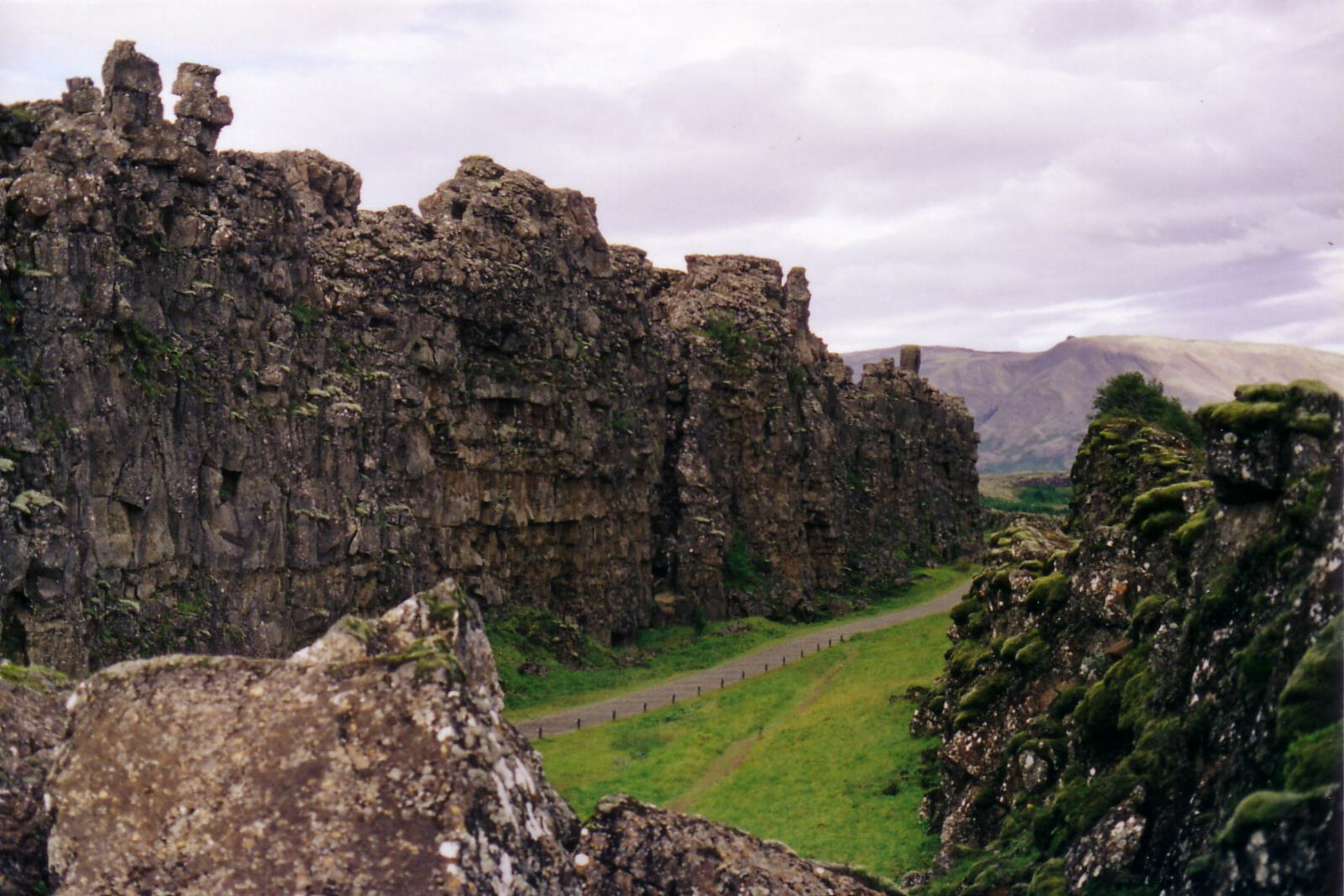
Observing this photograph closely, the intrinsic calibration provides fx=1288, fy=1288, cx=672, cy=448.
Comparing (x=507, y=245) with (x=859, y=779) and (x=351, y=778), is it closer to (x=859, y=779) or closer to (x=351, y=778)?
(x=859, y=779)

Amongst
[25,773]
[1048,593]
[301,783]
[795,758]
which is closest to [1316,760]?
[301,783]

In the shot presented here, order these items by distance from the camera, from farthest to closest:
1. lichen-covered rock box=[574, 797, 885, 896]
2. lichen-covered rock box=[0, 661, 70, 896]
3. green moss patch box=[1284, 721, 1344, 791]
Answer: green moss patch box=[1284, 721, 1344, 791] < lichen-covered rock box=[574, 797, 885, 896] < lichen-covered rock box=[0, 661, 70, 896]

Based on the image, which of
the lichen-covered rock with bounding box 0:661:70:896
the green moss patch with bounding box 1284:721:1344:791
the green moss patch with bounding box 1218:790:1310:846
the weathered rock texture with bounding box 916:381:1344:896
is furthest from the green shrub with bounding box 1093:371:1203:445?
the lichen-covered rock with bounding box 0:661:70:896

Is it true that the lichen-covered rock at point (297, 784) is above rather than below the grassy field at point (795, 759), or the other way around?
above

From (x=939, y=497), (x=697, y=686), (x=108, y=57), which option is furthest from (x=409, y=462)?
(x=939, y=497)

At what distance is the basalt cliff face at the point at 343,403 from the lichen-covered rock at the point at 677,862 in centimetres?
3454

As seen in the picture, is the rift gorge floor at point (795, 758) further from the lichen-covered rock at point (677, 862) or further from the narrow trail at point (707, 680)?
the lichen-covered rock at point (677, 862)

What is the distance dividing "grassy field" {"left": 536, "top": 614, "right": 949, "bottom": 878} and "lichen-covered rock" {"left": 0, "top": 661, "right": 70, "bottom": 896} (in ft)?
→ 73.9

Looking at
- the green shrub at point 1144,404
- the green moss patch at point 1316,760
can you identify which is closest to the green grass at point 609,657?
the green shrub at point 1144,404

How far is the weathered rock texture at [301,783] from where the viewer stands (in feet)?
27.8

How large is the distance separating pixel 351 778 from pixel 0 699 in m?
3.58

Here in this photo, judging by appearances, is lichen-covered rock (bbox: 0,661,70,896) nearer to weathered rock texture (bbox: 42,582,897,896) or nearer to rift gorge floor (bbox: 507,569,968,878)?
weathered rock texture (bbox: 42,582,897,896)

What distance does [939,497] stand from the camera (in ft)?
448

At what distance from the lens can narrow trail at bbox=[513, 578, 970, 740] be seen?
60531 mm
